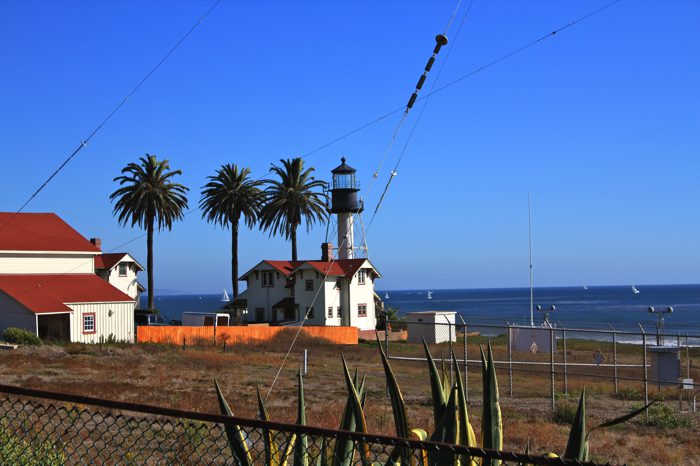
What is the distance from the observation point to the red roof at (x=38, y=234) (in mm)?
44656

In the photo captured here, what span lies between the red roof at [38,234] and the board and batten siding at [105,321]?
540 centimetres

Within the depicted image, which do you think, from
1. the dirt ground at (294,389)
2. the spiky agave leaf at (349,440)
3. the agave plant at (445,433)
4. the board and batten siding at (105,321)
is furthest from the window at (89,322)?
the spiky agave leaf at (349,440)

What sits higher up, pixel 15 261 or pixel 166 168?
pixel 166 168

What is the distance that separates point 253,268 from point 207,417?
59999 millimetres

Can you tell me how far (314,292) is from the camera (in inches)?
2296

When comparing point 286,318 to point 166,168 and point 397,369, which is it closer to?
point 166,168

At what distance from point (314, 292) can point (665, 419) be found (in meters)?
41.2

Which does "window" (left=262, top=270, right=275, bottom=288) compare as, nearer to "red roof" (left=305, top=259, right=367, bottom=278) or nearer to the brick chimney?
the brick chimney

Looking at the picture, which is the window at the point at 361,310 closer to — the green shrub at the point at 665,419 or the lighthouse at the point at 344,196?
the lighthouse at the point at 344,196

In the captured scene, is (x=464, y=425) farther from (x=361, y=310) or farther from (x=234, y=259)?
(x=234, y=259)

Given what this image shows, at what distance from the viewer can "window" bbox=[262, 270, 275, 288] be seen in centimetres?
6353

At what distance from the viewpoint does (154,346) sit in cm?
3916

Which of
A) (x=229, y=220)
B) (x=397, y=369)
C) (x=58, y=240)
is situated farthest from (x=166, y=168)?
(x=397, y=369)

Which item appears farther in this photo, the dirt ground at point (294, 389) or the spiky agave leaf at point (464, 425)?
the dirt ground at point (294, 389)
